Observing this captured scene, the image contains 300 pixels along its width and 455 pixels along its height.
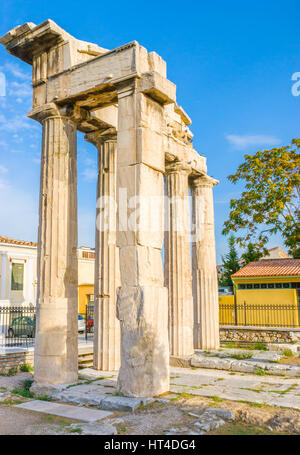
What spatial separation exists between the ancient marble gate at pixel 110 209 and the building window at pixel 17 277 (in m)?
13.9

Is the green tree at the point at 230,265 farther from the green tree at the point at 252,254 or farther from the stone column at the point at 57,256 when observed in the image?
the stone column at the point at 57,256

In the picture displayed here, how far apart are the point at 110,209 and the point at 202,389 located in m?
4.98

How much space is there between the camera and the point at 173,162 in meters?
13.0

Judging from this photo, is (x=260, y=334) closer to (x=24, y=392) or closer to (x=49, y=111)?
(x=24, y=392)

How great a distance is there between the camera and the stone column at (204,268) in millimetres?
13867

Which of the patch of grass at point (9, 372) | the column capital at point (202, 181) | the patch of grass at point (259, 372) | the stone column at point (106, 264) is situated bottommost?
the patch of grass at point (9, 372)

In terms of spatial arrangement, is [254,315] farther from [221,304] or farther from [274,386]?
[274,386]

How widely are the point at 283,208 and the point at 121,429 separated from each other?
17919 mm

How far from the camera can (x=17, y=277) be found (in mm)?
23766

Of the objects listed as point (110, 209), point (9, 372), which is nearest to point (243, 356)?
point (110, 209)

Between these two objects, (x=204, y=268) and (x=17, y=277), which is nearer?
(x=204, y=268)

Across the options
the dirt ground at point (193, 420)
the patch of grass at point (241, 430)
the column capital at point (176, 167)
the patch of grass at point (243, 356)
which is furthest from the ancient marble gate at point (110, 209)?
the patch of grass at point (241, 430)

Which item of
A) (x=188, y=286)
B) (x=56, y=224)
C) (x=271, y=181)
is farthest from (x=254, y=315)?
(x=56, y=224)

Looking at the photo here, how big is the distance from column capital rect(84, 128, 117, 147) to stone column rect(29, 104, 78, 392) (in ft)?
4.38
